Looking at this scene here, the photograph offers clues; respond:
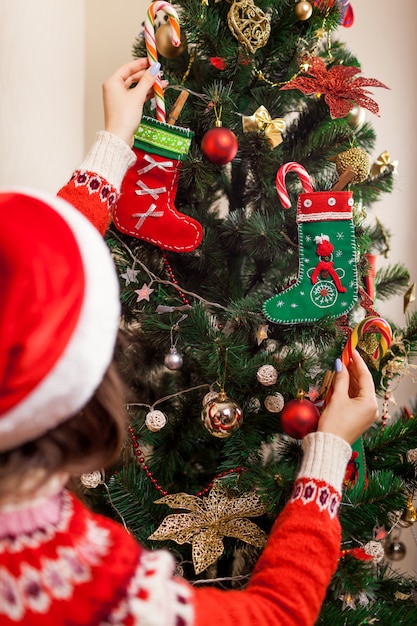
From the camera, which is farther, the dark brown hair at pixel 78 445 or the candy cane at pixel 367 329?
the candy cane at pixel 367 329

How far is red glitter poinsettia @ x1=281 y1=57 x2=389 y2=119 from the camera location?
35.8 inches

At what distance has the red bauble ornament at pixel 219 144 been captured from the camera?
2.84 feet

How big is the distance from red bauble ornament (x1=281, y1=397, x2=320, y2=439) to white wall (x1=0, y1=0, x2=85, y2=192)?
657mm

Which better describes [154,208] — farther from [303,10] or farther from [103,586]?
[103,586]

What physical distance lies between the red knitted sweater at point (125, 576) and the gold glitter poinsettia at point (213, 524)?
10.0 inches

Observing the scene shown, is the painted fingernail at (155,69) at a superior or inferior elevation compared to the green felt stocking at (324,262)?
superior

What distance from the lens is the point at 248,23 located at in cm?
89

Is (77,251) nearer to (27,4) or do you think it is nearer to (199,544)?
(199,544)

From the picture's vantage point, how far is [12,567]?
468 mm

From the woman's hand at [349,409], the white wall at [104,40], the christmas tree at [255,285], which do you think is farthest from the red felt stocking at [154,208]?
the white wall at [104,40]

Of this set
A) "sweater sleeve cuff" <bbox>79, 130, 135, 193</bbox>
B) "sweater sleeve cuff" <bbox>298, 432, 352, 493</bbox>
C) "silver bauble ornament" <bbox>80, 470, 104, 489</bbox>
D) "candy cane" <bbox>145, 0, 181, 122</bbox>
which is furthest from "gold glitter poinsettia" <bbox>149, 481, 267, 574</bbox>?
"candy cane" <bbox>145, 0, 181, 122</bbox>

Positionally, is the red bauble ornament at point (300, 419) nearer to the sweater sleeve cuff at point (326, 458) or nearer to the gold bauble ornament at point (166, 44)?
the sweater sleeve cuff at point (326, 458)

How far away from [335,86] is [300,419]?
1.73 feet

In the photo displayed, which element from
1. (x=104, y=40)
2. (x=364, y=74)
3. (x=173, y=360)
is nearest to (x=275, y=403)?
(x=173, y=360)
